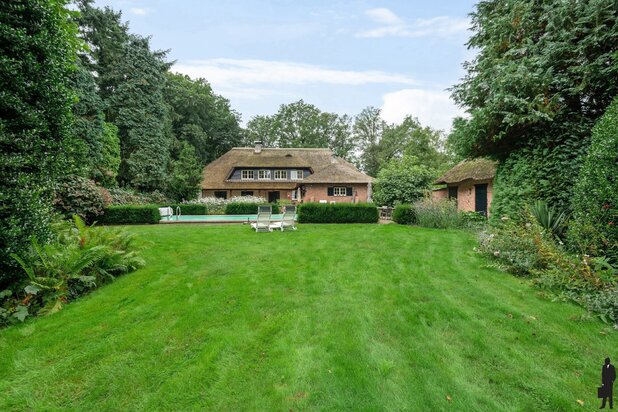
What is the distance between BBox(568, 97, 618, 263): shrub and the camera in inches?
197

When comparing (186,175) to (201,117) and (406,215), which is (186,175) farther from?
(201,117)

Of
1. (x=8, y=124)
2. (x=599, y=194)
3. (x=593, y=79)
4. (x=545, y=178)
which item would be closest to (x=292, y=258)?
(x=8, y=124)

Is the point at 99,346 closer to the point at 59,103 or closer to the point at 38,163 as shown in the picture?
the point at 38,163

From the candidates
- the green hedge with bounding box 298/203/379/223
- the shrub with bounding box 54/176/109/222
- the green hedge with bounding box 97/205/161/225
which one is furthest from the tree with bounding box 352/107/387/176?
the shrub with bounding box 54/176/109/222

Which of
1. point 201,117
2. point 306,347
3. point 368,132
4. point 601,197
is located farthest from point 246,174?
point 306,347

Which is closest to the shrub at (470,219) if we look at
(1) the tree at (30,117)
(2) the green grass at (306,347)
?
(2) the green grass at (306,347)

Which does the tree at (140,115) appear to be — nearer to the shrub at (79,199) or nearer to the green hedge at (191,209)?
the green hedge at (191,209)

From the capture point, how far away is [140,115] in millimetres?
26109

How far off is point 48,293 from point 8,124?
2.61m

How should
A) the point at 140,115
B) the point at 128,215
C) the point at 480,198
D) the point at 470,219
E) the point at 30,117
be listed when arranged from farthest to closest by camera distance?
the point at 140,115
the point at 480,198
the point at 128,215
the point at 470,219
the point at 30,117

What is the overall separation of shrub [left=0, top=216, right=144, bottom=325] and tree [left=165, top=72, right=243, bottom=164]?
103 ft

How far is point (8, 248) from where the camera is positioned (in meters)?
4.06

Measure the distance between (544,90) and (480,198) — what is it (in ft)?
40.6

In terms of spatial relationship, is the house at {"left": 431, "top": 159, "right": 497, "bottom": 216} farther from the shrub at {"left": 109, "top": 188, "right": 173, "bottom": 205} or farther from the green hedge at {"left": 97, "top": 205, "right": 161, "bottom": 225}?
the shrub at {"left": 109, "top": 188, "right": 173, "bottom": 205}
